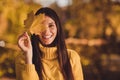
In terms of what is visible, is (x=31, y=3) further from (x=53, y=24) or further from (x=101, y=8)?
(x=53, y=24)

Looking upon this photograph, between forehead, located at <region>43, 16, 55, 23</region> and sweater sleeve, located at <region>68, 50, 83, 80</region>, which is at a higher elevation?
forehead, located at <region>43, 16, 55, 23</region>

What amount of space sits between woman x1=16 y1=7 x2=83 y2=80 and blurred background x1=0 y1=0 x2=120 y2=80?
3.03m

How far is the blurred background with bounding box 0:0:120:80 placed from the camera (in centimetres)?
562

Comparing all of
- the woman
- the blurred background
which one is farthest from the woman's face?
the blurred background

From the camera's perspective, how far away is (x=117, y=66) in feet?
23.1

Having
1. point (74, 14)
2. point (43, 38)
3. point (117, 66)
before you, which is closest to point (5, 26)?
point (74, 14)

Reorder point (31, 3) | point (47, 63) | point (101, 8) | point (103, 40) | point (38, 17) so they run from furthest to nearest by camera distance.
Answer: point (103, 40)
point (101, 8)
point (31, 3)
point (47, 63)
point (38, 17)

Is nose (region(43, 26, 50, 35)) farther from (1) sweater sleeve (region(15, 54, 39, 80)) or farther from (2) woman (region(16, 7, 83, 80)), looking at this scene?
(1) sweater sleeve (region(15, 54, 39, 80))

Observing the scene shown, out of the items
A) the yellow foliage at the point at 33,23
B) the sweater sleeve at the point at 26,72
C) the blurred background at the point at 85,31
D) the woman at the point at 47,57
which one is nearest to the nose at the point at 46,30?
the woman at the point at 47,57

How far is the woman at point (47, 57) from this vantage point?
7.75 feet

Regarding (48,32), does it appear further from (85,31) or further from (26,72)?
(85,31)

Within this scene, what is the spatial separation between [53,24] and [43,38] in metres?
0.11

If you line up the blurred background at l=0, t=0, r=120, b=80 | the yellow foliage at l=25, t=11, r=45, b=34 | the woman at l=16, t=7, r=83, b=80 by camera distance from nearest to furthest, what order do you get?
the yellow foliage at l=25, t=11, r=45, b=34 < the woman at l=16, t=7, r=83, b=80 < the blurred background at l=0, t=0, r=120, b=80

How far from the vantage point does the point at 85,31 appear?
6.45 metres
